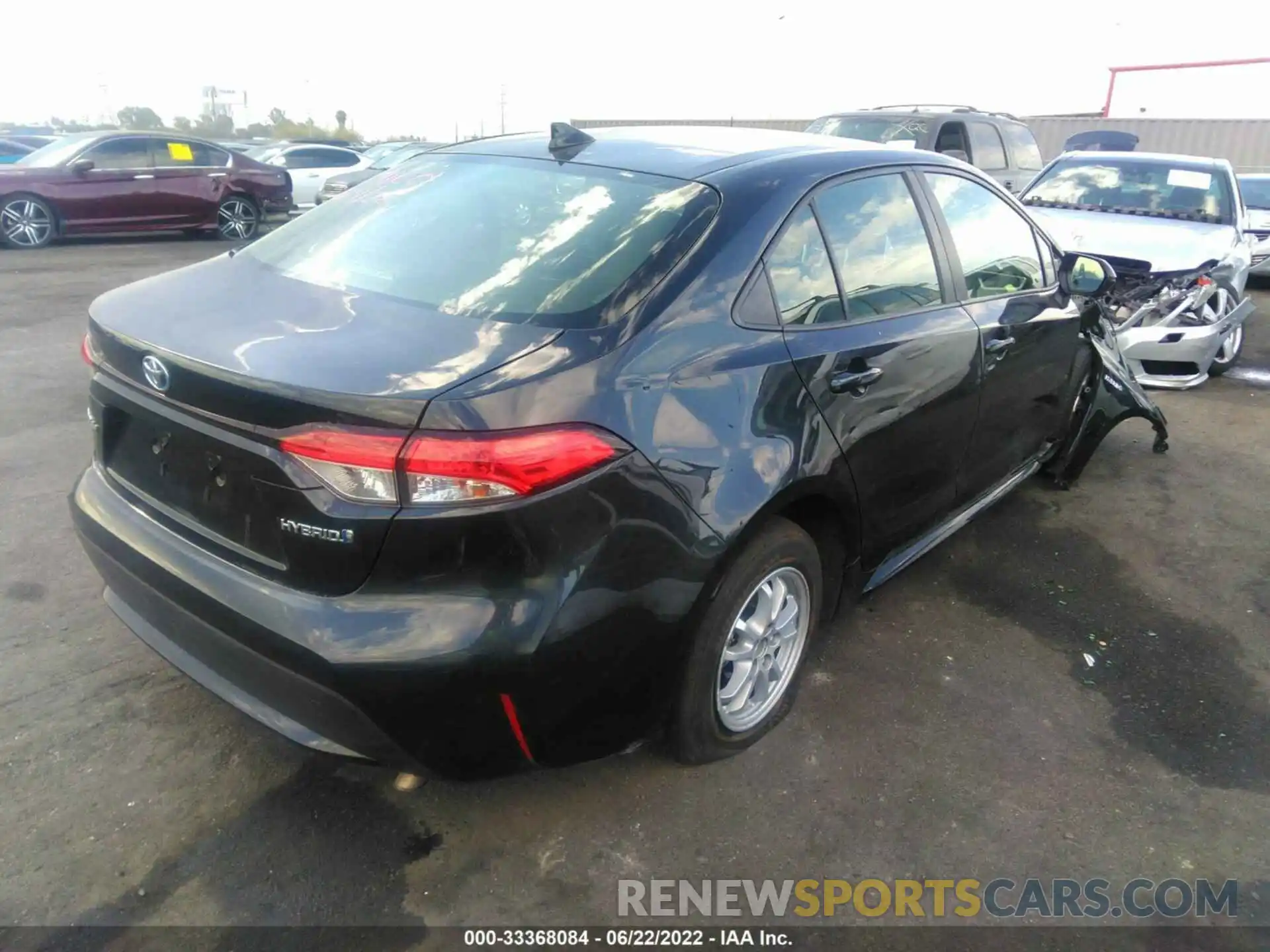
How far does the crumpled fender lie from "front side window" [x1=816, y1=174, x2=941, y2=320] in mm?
1708

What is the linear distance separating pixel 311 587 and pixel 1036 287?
3181mm

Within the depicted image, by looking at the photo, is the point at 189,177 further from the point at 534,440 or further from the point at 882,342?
the point at 534,440

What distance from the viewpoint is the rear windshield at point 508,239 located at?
2.25 meters

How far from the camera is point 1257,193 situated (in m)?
12.2

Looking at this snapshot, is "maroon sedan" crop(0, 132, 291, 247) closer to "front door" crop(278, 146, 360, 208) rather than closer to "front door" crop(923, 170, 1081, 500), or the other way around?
"front door" crop(278, 146, 360, 208)

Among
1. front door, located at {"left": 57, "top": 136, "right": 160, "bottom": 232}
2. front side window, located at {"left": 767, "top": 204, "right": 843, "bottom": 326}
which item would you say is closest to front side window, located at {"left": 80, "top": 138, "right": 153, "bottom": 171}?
front door, located at {"left": 57, "top": 136, "right": 160, "bottom": 232}

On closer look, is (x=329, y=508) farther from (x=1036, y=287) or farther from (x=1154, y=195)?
(x=1154, y=195)

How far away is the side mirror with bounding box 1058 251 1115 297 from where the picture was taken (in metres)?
3.99

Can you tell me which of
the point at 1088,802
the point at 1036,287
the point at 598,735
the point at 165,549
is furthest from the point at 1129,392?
the point at 165,549

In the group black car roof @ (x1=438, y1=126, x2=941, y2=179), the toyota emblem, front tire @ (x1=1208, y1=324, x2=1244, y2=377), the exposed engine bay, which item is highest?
black car roof @ (x1=438, y1=126, x2=941, y2=179)

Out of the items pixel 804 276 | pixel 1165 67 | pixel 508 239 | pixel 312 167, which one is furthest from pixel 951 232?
pixel 1165 67

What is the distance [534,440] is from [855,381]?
1.13 meters

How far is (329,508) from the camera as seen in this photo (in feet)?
6.22

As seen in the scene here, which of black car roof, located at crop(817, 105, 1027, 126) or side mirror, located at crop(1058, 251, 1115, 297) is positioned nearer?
side mirror, located at crop(1058, 251, 1115, 297)
